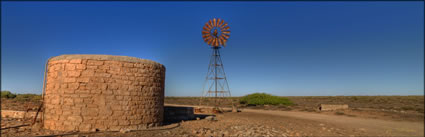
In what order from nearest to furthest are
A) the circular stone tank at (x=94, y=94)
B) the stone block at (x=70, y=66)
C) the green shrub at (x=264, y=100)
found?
the circular stone tank at (x=94, y=94) → the stone block at (x=70, y=66) → the green shrub at (x=264, y=100)

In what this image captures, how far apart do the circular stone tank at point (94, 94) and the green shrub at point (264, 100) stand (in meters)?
21.9

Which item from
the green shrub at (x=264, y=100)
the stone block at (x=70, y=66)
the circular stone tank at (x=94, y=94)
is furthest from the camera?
the green shrub at (x=264, y=100)

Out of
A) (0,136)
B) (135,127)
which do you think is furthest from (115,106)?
(0,136)

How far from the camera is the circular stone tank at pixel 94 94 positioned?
8.20 m

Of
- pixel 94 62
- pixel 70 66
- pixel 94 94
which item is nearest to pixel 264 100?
pixel 94 94

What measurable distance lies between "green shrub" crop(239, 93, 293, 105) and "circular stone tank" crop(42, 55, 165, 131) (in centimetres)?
2188

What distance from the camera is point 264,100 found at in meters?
29.1

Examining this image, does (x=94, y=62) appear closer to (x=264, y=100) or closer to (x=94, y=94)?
(x=94, y=94)

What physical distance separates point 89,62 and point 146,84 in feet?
7.37

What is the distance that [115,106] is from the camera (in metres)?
8.48

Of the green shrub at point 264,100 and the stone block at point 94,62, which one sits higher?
the stone block at point 94,62

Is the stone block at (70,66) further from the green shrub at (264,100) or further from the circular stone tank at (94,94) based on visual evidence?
the green shrub at (264,100)

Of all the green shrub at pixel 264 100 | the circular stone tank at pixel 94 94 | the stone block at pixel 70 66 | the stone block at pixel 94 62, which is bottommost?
the green shrub at pixel 264 100

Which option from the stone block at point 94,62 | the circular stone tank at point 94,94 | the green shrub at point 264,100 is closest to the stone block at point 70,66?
the circular stone tank at point 94,94
